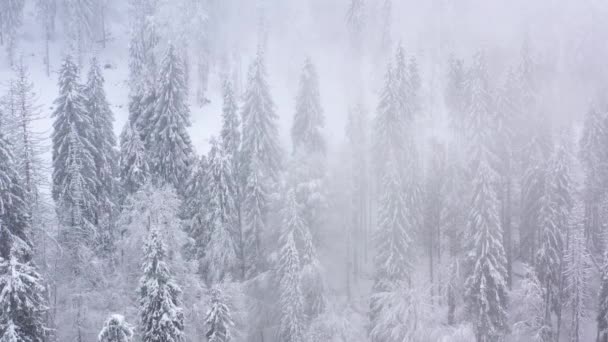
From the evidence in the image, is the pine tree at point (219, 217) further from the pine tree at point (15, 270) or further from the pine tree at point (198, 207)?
the pine tree at point (15, 270)

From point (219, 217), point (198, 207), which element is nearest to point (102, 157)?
point (198, 207)

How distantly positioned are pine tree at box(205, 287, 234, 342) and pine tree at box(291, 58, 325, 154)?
17.4 meters

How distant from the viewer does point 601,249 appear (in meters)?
50.4

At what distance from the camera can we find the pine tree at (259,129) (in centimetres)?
4266

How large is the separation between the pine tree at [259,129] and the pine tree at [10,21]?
4766cm

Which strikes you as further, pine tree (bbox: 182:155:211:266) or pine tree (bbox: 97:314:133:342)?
pine tree (bbox: 182:155:211:266)

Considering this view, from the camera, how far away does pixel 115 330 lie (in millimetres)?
22938

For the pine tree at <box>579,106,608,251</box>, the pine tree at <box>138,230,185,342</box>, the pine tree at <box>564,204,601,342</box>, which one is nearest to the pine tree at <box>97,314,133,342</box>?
the pine tree at <box>138,230,185,342</box>

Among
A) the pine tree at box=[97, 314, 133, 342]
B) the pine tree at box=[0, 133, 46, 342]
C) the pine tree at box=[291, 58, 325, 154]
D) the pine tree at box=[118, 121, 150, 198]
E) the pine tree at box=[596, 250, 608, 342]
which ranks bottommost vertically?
the pine tree at box=[596, 250, 608, 342]

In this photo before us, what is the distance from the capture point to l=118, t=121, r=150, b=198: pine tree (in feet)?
123

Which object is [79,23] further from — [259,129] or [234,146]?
[259,129]

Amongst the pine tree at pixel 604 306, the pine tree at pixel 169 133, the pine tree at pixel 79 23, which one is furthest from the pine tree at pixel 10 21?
the pine tree at pixel 604 306

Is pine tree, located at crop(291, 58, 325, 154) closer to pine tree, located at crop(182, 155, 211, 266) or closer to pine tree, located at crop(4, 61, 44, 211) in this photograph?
pine tree, located at crop(182, 155, 211, 266)

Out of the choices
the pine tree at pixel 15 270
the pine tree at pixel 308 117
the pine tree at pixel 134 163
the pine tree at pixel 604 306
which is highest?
the pine tree at pixel 308 117
